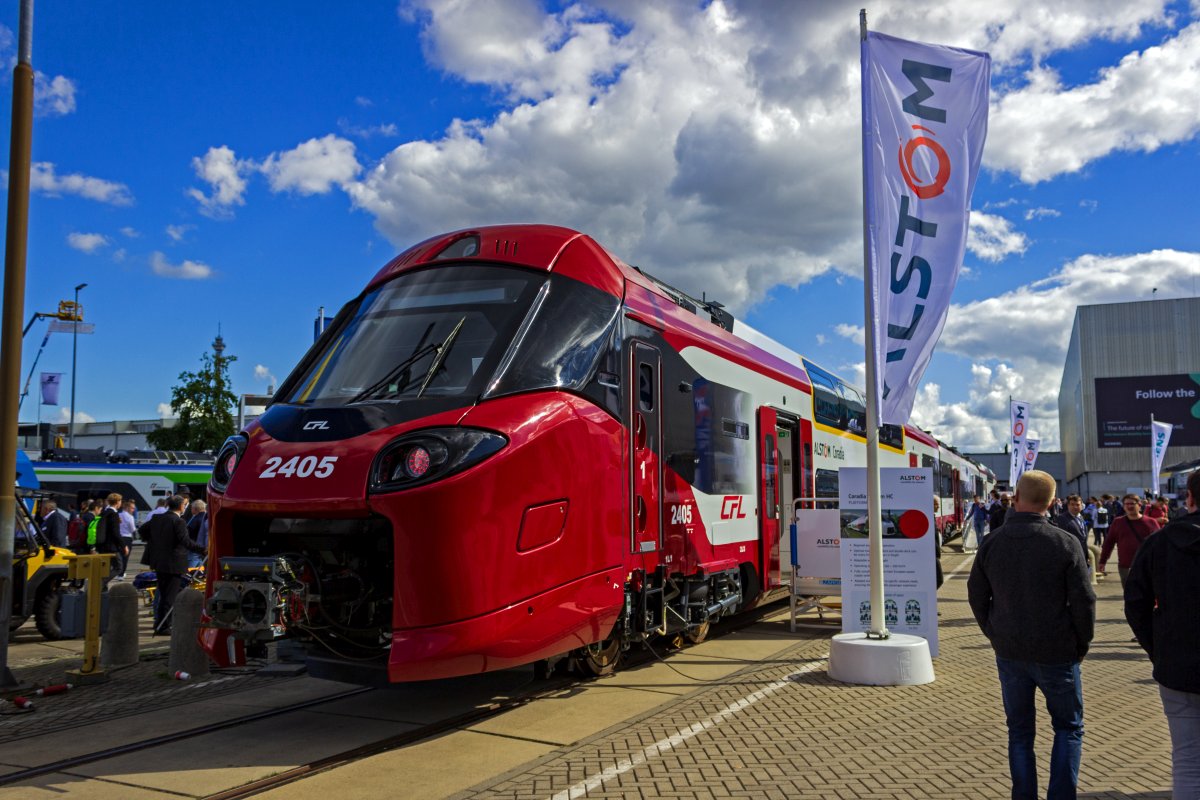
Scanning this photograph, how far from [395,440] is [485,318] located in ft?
4.62

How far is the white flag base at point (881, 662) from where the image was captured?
8422mm

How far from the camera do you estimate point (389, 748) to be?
20.9ft

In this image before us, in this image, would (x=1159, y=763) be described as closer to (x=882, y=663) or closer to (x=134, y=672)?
(x=882, y=663)

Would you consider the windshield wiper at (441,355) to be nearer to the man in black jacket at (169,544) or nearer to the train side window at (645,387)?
the train side window at (645,387)

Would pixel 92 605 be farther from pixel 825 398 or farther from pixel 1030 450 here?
pixel 1030 450

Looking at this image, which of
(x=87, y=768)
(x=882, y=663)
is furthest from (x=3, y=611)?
(x=882, y=663)

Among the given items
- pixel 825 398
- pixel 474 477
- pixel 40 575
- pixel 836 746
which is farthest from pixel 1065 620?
pixel 40 575

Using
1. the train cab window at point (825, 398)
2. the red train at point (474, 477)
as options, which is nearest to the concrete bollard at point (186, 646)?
the red train at point (474, 477)

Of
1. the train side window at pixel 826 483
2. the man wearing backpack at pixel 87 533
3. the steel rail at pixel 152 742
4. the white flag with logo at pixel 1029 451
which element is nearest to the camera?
the steel rail at pixel 152 742

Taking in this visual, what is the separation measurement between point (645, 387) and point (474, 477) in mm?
2640

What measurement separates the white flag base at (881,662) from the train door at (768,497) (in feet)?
8.56

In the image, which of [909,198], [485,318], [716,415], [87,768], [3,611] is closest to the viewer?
[87,768]

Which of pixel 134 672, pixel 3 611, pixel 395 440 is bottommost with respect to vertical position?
A: pixel 134 672

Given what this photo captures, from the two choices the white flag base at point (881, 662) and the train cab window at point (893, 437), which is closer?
the white flag base at point (881, 662)
